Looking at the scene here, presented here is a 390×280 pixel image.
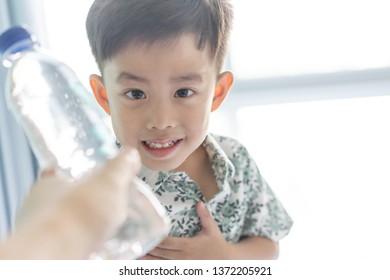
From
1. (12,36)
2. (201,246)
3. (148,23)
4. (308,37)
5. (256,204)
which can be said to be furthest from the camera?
(308,37)

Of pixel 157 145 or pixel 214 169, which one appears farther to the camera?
pixel 214 169

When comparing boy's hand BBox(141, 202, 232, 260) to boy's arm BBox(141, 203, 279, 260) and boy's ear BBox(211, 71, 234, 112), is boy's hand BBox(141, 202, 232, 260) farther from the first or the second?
boy's ear BBox(211, 71, 234, 112)

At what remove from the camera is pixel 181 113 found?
0.90 metres

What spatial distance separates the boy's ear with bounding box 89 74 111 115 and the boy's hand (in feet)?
0.83

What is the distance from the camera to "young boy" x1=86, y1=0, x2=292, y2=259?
855 mm

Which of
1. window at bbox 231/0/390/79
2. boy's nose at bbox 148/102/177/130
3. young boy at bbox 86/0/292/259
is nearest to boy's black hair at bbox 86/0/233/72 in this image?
young boy at bbox 86/0/292/259

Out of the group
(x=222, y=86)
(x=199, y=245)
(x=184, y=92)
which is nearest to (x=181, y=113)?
(x=184, y=92)

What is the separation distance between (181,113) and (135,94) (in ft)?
0.28

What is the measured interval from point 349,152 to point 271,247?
0.86 m

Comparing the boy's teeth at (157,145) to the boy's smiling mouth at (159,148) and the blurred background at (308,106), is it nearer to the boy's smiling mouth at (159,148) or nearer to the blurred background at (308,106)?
the boy's smiling mouth at (159,148)

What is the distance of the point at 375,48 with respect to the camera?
5.98 ft

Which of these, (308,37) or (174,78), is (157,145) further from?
(308,37)

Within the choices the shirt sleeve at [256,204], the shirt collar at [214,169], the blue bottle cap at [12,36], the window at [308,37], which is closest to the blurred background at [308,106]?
the window at [308,37]

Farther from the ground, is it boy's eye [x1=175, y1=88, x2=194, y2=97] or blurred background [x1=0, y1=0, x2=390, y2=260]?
blurred background [x1=0, y1=0, x2=390, y2=260]
